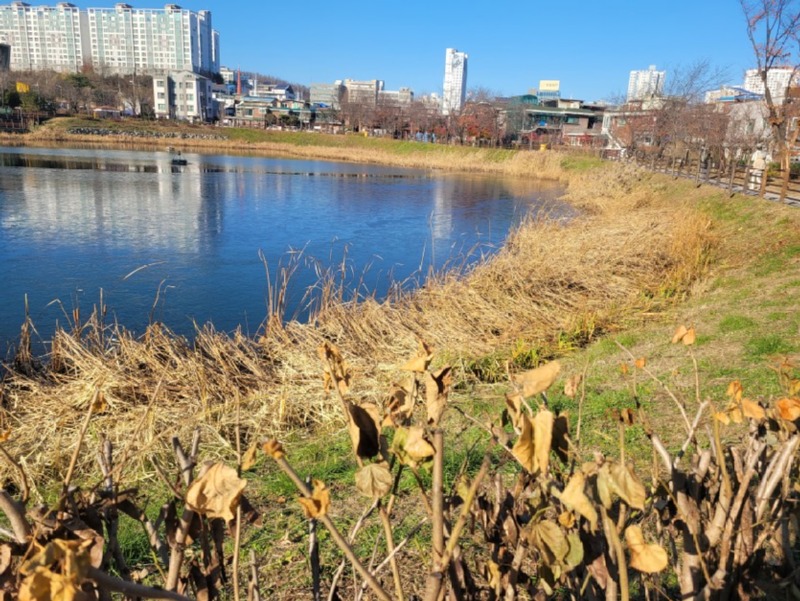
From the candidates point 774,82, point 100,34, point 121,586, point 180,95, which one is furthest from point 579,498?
point 100,34

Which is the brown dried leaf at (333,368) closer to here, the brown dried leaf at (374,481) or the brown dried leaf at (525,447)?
the brown dried leaf at (374,481)

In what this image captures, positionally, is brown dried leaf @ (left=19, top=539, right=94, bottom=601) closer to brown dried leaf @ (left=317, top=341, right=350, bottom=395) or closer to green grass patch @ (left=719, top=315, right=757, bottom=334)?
brown dried leaf @ (left=317, top=341, right=350, bottom=395)

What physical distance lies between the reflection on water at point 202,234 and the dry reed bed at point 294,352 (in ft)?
4.29

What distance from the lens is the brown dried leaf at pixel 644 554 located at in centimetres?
89

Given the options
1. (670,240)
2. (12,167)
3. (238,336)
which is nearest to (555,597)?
(238,336)

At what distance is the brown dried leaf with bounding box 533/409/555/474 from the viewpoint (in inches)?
30.7

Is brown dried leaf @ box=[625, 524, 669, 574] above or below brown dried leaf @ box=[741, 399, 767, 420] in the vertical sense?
below

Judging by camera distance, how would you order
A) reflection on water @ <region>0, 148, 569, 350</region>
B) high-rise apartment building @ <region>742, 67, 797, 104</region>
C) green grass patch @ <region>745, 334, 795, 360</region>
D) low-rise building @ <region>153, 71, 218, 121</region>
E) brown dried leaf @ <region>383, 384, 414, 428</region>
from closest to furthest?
brown dried leaf @ <region>383, 384, 414, 428</region>, green grass patch @ <region>745, 334, 795, 360</region>, reflection on water @ <region>0, 148, 569, 350</region>, high-rise apartment building @ <region>742, 67, 797, 104</region>, low-rise building @ <region>153, 71, 218, 121</region>

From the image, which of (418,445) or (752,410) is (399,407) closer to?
(418,445)

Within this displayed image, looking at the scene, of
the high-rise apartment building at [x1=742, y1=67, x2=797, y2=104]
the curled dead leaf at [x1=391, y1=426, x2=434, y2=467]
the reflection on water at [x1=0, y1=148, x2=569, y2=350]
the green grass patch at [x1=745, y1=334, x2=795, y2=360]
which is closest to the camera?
the curled dead leaf at [x1=391, y1=426, x2=434, y2=467]

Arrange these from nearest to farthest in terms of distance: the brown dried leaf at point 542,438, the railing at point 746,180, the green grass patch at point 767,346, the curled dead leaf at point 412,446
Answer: the brown dried leaf at point 542,438 < the curled dead leaf at point 412,446 < the green grass patch at point 767,346 < the railing at point 746,180

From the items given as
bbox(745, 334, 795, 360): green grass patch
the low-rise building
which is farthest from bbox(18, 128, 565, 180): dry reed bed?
the low-rise building

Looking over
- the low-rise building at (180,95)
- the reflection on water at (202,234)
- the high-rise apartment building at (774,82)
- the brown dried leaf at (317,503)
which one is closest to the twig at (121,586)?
the brown dried leaf at (317,503)

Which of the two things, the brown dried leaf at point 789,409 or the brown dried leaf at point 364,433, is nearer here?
the brown dried leaf at point 364,433
